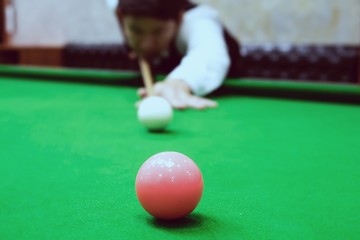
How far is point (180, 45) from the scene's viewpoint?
132 inches

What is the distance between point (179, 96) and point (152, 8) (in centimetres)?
86

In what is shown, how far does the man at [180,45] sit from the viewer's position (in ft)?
8.13

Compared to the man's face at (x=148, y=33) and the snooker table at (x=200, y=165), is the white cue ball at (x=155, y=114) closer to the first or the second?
the snooker table at (x=200, y=165)

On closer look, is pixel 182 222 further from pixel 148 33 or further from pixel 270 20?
pixel 270 20

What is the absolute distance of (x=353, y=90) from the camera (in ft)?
7.77

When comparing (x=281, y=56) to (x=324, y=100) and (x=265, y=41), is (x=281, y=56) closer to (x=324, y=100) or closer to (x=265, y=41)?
(x=265, y=41)

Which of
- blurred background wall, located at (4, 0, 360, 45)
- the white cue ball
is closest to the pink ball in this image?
the white cue ball

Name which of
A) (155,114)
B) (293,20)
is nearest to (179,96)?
(155,114)

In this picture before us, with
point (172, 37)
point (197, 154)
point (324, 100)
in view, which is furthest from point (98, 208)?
point (172, 37)

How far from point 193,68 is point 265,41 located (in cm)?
207

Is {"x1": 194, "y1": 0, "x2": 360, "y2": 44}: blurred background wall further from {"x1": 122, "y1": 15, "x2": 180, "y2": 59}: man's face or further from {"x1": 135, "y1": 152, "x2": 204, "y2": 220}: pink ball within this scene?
{"x1": 135, "y1": 152, "x2": 204, "y2": 220}: pink ball

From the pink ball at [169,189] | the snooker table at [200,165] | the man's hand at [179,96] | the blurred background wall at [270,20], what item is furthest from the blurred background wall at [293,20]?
the pink ball at [169,189]

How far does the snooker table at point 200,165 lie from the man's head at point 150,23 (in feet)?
2.47

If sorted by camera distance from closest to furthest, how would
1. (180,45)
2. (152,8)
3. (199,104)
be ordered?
(199,104), (152,8), (180,45)
